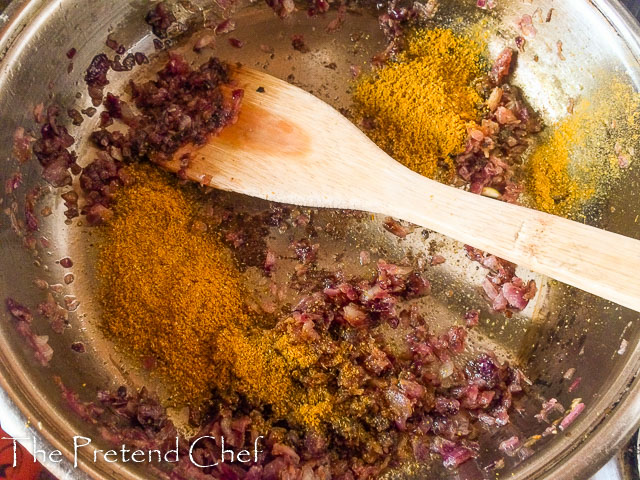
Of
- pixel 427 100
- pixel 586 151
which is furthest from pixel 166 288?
pixel 586 151

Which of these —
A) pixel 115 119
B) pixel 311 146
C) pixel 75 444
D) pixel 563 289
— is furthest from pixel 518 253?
pixel 115 119

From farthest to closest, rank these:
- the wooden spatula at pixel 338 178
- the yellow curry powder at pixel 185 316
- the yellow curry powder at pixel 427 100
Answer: the yellow curry powder at pixel 427 100 → the yellow curry powder at pixel 185 316 → the wooden spatula at pixel 338 178

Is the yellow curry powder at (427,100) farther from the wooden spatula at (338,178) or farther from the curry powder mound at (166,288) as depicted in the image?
the curry powder mound at (166,288)

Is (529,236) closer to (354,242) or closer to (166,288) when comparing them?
(354,242)

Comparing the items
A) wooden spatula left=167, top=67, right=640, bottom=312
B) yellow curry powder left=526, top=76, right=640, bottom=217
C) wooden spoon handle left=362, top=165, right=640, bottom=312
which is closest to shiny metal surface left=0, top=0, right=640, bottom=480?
yellow curry powder left=526, top=76, right=640, bottom=217

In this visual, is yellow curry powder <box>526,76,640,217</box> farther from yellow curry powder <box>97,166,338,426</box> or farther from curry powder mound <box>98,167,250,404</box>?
curry powder mound <box>98,167,250,404</box>

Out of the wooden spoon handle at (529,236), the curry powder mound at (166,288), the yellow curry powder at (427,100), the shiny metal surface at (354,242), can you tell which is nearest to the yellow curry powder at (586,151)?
the shiny metal surface at (354,242)
